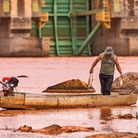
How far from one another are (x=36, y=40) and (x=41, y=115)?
129ft

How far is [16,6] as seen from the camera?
61.4 meters

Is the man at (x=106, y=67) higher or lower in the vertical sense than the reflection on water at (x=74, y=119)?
higher

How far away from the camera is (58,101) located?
22.8 meters

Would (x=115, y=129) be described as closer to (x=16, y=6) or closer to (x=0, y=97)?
(x=0, y=97)

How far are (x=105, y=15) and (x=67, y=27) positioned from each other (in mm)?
4763

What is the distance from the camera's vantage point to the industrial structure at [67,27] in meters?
61.0

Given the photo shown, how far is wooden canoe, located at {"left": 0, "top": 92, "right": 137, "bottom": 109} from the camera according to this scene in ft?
73.9

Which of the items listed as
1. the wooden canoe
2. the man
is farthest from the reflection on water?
the man

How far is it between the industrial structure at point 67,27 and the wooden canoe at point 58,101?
37.0 metres

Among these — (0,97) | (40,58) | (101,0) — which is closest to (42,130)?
(0,97)

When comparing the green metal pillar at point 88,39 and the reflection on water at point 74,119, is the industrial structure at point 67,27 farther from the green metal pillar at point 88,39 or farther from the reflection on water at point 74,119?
the reflection on water at point 74,119

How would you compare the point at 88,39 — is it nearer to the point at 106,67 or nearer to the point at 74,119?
the point at 106,67

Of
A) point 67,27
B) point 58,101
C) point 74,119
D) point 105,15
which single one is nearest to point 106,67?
point 58,101

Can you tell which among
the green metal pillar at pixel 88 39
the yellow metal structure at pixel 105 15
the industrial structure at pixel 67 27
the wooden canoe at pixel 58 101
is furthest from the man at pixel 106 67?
the green metal pillar at pixel 88 39
